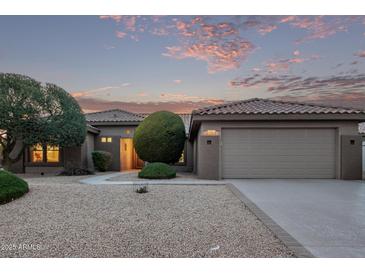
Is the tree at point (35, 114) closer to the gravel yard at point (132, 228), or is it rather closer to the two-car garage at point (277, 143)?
the gravel yard at point (132, 228)

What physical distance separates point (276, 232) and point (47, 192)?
645 centimetres

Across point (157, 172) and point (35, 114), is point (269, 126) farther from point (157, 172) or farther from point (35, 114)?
point (35, 114)

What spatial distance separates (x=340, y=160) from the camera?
9961 mm

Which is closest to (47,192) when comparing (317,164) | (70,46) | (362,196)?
(70,46)

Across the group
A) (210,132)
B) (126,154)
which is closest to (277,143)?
(210,132)

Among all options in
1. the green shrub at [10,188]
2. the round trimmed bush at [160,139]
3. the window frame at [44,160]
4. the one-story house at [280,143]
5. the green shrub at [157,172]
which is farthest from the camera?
the window frame at [44,160]

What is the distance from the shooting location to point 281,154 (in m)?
10.2

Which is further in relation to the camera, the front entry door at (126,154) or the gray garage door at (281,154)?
the front entry door at (126,154)

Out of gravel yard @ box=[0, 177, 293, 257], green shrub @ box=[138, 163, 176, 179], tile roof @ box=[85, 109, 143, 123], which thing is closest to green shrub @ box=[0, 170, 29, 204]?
gravel yard @ box=[0, 177, 293, 257]

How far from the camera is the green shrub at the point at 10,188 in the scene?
5.85 meters

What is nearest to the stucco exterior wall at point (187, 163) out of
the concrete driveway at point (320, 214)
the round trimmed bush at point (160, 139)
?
the round trimmed bush at point (160, 139)

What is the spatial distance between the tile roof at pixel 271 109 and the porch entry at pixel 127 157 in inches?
343

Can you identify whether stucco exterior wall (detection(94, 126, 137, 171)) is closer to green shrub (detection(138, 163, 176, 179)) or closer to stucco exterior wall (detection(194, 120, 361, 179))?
green shrub (detection(138, 163, 176, 179))

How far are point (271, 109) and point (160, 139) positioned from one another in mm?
5951
